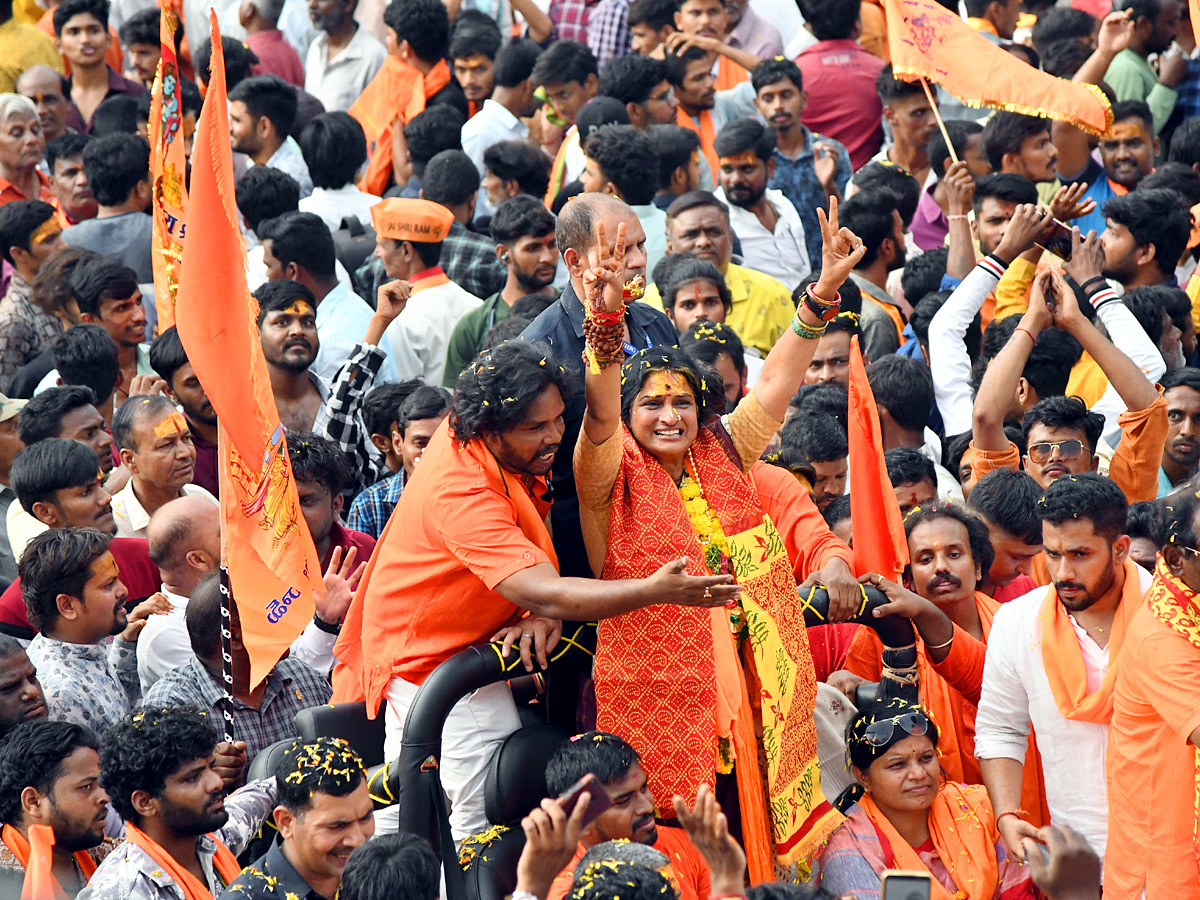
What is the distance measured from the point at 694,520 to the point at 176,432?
2.48 m

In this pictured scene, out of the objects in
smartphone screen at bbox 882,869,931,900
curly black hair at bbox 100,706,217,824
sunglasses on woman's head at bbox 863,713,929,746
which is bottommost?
sunglasses on woman's head at bbox 863,713,929,746

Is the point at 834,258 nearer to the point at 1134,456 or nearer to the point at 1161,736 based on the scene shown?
the point at 1161,736

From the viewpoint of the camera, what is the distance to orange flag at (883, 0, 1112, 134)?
24.1 feet

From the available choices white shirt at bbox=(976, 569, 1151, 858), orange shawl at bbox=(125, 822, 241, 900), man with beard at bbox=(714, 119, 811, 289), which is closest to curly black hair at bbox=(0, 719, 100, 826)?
orange shawl at bbox=(125, 822, 241, 900)

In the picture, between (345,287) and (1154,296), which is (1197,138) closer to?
(1154,296)

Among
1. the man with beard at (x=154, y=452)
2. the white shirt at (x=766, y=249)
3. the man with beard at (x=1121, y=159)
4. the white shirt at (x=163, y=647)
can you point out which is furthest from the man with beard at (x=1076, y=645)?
the man with beard at (x=1121, y=159)

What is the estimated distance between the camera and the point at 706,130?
949cm

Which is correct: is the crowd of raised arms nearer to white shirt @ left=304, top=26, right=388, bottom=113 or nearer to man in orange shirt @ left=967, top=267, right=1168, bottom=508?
man in orange shirt @ left=967, top=267, right=1168, bottom=508

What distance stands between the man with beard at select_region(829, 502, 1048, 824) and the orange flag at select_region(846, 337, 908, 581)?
0.12m

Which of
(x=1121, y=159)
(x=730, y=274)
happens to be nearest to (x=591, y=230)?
(x=730, y=274)

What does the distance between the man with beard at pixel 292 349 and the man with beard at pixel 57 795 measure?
2305mm

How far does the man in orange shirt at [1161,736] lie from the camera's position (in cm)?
411

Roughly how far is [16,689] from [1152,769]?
3.22 m

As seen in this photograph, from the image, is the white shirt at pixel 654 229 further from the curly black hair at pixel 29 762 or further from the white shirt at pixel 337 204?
the curly black hair at pixel 29 762
